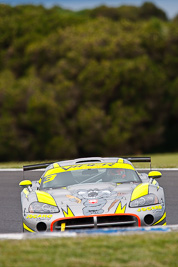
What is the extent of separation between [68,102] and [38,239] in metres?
39.2

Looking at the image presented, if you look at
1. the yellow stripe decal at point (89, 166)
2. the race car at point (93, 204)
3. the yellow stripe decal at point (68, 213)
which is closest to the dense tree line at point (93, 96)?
the yellow stripe decal at point (89, 166)

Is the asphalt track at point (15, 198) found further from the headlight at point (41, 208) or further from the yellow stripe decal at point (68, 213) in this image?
the yellow stripe decal at point (68, 213)

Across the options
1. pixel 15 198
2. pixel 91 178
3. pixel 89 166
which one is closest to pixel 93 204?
pixel 91 178

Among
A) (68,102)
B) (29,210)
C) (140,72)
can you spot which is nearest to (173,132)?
(140,72)

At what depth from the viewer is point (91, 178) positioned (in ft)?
29.5

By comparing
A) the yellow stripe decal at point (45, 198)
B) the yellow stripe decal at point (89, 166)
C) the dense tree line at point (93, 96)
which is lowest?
the yellow stripe decal at point (45, 198)

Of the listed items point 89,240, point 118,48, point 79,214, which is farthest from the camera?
point 118,48

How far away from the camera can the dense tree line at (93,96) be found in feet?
146

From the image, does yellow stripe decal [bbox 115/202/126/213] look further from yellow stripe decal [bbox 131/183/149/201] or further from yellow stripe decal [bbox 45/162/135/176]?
yellow stripe decal [bbox 45/162/135/176]

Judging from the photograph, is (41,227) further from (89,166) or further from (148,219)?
(89,166)

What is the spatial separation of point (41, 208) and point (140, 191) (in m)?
1.46

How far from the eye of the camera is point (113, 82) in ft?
152

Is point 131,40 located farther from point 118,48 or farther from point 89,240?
point 89,240

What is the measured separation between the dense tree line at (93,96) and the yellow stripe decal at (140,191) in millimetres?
35080
